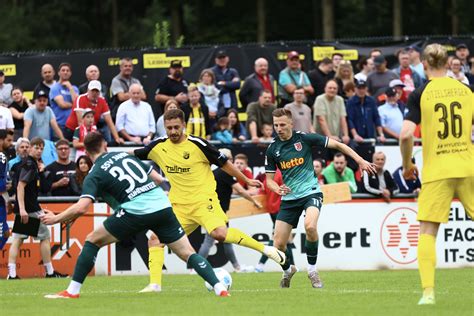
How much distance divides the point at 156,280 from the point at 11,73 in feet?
33.5

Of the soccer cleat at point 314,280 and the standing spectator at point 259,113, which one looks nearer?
the soccer cleat at point 314,280

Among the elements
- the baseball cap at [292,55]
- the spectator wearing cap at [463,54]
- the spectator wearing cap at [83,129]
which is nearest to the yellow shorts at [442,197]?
the spectator wearing cap at [83,129]

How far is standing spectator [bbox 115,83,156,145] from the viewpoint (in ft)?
72.5

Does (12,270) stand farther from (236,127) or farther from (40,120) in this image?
(236,127)

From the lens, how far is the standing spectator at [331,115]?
22547 mm

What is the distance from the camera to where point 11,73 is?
78.3ft

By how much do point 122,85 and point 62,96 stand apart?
1.23m

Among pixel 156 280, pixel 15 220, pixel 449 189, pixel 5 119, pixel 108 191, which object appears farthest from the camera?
pixel 5 119

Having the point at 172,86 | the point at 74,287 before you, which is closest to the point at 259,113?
the point at 172,86

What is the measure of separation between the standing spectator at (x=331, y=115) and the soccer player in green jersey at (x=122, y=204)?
9663mm

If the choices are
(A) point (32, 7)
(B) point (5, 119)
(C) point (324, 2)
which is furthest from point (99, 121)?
(A) point (32, 7)

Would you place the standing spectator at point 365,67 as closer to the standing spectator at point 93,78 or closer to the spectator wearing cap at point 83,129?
the standing spectator at point 93,78

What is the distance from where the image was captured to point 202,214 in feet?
50.5

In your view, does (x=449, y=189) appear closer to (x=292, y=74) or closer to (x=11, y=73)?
(x=292, y=74)
